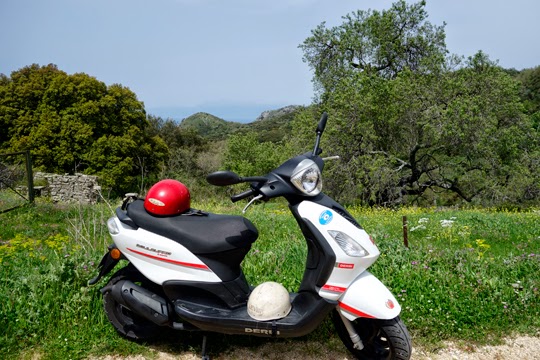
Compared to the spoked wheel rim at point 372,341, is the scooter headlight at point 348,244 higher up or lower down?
higher up

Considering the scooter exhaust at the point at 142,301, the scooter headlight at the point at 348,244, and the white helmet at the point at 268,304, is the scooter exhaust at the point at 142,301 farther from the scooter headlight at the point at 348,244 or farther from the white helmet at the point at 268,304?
the scooter headlight at the point at 348,244

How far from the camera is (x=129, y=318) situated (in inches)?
130

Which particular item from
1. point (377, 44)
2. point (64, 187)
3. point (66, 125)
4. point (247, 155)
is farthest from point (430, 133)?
point (66, 125)

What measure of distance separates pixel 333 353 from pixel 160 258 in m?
1.51

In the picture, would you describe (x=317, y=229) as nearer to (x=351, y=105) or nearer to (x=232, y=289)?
(x=232, y=289)

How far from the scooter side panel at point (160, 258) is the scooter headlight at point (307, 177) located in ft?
2.98

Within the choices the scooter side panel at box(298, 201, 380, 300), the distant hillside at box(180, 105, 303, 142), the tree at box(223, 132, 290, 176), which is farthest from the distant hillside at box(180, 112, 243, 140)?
the scooter side panel at box(298, 201, 380, 300)

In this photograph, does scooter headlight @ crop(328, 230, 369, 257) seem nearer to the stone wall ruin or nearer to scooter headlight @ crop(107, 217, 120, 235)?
scooter headlight @ crop(107, 217, 120, 235)

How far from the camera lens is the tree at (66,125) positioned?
25.2 m

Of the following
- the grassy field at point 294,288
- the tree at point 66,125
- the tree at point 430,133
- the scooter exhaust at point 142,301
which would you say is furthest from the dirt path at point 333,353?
the tree at point 66,125

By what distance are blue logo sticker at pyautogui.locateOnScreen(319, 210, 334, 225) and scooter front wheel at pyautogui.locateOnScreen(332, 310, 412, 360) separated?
29.3 inches

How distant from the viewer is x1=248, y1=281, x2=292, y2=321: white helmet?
2.81 metres

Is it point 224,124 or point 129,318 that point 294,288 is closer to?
point 129,318

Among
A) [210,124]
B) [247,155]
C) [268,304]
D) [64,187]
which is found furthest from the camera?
[210,124]
